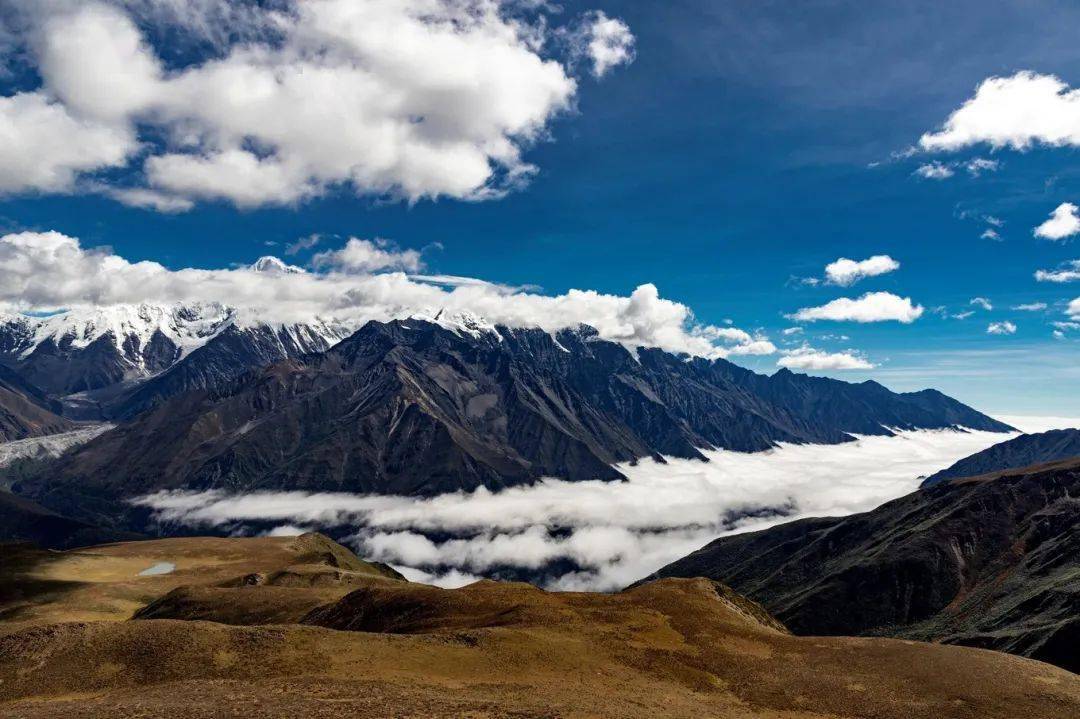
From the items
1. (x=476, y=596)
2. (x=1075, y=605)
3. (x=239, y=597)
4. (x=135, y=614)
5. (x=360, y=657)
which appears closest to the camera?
(x=360, y=657)

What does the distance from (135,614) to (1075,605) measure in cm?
24393

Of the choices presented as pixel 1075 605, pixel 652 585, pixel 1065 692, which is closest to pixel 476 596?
pixel 652 585

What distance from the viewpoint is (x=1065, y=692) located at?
213 ft

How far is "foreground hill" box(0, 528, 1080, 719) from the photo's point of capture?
55844 mm

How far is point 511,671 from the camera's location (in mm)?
66688

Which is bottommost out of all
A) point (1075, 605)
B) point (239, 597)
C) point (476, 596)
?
point (1075, 605)

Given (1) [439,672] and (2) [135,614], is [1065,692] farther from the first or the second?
(2) [135,614]

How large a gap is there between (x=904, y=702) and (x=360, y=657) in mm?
56038

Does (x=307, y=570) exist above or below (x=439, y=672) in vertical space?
below

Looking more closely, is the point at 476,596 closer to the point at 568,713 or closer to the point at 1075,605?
the point at 568,713

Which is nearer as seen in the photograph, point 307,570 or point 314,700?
point 314,700

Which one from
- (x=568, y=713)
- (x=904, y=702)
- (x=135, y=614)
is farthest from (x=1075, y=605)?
(x=135, y=614)

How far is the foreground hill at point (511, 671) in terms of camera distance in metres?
55.8

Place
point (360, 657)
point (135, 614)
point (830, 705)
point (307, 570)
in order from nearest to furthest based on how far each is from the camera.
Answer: point (830, 705) → point (360, 657) → point (135, 614) → point (307, 570)
